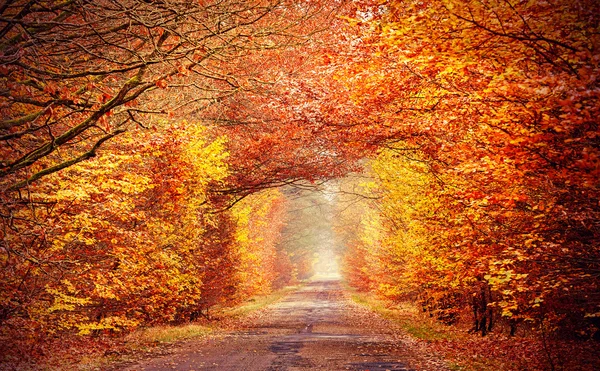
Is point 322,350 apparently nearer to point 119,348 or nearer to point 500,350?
point 500,350

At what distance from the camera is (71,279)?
1207cm

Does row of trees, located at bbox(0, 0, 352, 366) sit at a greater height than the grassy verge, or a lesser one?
greater

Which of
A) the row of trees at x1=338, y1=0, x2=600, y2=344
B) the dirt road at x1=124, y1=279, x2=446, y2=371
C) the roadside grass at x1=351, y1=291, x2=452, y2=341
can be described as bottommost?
the roadside grass at x1=351, y1=291, x2=452, y2=341

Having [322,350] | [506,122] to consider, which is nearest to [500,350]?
[322,350]

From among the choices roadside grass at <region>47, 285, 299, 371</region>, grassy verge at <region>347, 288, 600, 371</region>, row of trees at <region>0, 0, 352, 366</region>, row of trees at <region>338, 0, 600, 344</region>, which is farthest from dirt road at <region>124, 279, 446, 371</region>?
row of trees at <region>338, 0, 600, 344</region>

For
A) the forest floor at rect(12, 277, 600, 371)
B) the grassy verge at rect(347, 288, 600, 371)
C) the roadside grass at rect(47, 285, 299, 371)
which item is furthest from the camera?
the roadside grass at rect(47, 285, 299, 371)

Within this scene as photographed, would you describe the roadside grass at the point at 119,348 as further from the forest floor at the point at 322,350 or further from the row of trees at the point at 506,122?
the row of trees at the point at 506,122

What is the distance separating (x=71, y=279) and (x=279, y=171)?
8.12 m

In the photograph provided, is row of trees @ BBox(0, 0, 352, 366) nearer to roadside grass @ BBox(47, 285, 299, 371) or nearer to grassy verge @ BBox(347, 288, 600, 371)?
roadside grass @ BBox(47, 285, 299, 371)

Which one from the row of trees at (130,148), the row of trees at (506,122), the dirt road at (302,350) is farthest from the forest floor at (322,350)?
the row of trees at (506,122)

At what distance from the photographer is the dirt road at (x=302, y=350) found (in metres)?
11.4

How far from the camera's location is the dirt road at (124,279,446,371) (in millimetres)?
11383

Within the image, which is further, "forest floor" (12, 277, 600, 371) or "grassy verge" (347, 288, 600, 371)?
"forest floor" (12, 277, 600, 371)

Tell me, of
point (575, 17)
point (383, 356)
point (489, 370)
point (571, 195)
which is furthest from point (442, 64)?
point (383, 356)
